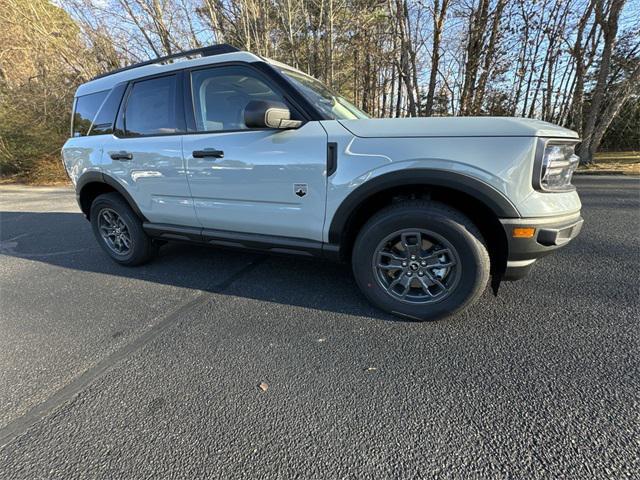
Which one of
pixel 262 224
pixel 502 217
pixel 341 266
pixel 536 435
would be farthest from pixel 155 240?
pixel 536 435

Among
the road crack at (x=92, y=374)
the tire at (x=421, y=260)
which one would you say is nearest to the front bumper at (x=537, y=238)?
the tire at (x=421, y=260)

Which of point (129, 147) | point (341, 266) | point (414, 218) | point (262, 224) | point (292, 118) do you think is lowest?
point (341, 266)

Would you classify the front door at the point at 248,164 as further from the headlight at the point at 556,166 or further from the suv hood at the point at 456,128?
the headlight at the point at 556,166

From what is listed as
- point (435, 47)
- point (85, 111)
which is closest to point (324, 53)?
point (435, 47)

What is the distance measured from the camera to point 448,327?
229 cm

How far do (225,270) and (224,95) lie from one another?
5.74ft

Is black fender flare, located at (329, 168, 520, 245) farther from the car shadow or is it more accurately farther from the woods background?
the woods background

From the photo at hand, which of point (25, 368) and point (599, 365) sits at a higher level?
point (599, 365)

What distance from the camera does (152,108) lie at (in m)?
3.14

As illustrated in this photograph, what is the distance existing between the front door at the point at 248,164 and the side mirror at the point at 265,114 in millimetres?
149

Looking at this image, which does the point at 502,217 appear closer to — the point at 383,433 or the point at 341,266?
the point at 383,433

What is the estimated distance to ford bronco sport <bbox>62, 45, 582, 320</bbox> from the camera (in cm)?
202

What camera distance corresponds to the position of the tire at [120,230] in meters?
3.53

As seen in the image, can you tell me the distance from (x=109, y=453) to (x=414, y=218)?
2.10 m
